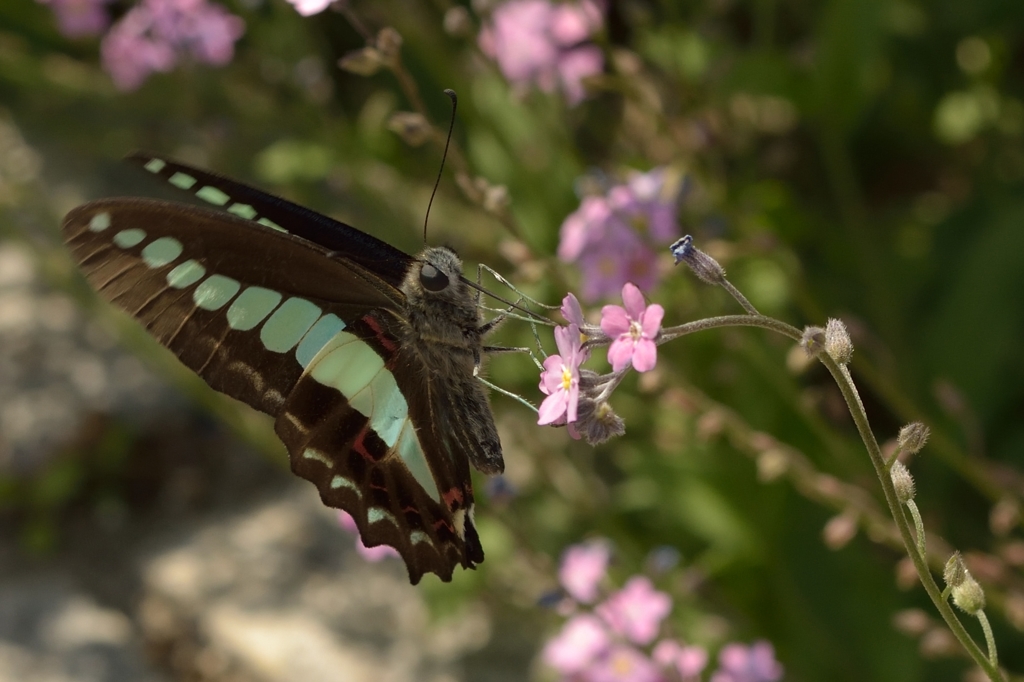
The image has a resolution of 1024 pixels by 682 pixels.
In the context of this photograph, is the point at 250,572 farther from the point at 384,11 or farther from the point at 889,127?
the point at 889,127

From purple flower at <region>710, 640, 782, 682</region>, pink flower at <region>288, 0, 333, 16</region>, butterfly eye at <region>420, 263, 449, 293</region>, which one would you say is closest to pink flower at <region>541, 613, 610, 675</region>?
purple flower at <region>710, 640, 782, 682</region>

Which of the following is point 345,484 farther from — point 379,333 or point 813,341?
point 813,341

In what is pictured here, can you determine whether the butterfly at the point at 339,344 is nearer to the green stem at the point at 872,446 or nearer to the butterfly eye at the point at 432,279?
the butterfly eye at the point at 432,279

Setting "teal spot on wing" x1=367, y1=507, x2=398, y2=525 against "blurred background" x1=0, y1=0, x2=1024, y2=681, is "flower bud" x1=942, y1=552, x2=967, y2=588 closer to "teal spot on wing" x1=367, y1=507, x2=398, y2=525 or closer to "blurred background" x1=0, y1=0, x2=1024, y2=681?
"blurred background" x1=0, y1=0, x2=1024, y2=681

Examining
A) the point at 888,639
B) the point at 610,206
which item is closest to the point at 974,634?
the point at 888,639

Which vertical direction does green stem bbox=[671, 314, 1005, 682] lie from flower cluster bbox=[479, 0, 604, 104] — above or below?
below

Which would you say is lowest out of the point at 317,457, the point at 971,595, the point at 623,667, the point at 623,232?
the point at 971,595

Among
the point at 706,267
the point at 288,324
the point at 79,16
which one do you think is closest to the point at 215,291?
the point at 288,324
